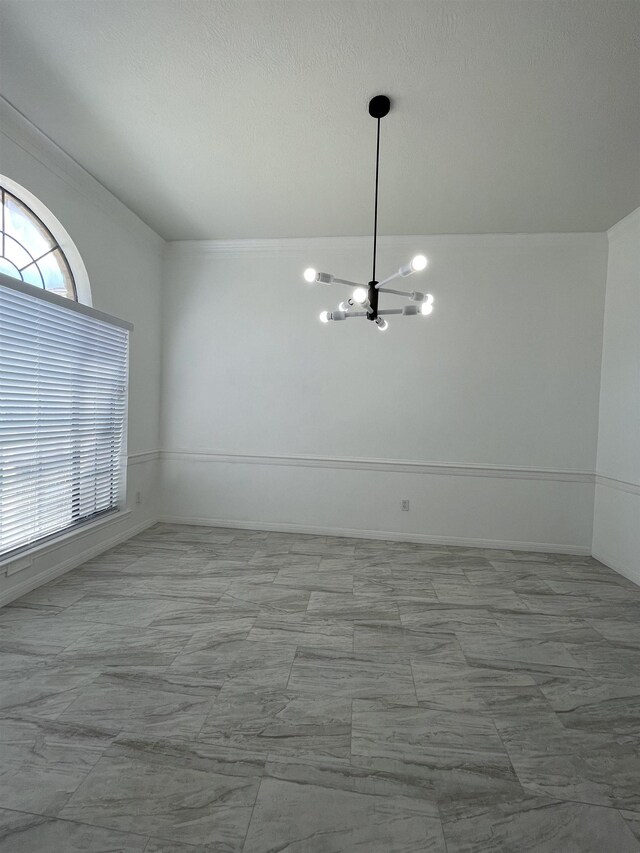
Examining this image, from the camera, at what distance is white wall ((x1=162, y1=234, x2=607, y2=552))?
14.4 feet

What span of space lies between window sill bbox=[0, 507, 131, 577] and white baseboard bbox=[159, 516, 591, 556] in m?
1.04

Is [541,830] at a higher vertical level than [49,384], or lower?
lower

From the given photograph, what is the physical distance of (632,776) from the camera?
5.35 ft

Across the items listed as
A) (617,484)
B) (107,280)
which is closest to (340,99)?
(107,280)

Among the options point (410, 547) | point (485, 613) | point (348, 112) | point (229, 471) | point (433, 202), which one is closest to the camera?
point (348, 112)

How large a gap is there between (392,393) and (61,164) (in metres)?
3.50

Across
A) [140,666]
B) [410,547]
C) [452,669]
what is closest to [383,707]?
[452,669]

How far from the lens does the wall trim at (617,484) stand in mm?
3725

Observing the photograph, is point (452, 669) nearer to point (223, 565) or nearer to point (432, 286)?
point (223, 565)

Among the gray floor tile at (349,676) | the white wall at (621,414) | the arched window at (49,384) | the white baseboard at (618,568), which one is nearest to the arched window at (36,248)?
the arched window at (49,384)

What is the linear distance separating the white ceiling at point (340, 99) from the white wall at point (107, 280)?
183 millimetres

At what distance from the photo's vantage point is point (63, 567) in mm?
3432

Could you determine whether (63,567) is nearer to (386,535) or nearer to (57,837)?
(57,837)

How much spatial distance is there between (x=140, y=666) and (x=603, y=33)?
3.95m
